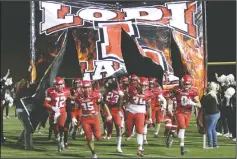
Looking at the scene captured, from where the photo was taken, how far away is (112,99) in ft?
42.5

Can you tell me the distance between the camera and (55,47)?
1135cm

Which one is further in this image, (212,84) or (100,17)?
(212,84)

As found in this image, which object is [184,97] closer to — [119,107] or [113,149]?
[119,107]

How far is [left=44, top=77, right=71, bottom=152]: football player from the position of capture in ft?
37.8

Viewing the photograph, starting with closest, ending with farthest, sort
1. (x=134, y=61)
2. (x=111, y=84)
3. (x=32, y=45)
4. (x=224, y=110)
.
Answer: (x=32, y=45) < (x=111, y=84) < (x=224, y=110) < (x=134, y=61)

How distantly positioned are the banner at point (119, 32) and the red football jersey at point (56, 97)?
0.71 meters

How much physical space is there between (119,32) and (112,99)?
2129 mm

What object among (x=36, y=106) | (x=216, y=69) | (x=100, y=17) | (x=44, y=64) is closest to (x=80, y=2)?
(x=100, y=17)

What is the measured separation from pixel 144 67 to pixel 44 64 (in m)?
5.36

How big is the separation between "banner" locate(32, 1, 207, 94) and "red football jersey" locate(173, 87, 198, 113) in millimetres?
620

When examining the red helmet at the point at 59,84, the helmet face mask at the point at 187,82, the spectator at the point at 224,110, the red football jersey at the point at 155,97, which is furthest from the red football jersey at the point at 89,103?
the spectator at the point at 224,110

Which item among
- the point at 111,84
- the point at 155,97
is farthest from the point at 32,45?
the point at 155,97

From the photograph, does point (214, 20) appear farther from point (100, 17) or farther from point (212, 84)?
point (100, 17)

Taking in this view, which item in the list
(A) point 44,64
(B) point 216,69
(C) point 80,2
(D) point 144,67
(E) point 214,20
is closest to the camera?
(A) point 44,64
